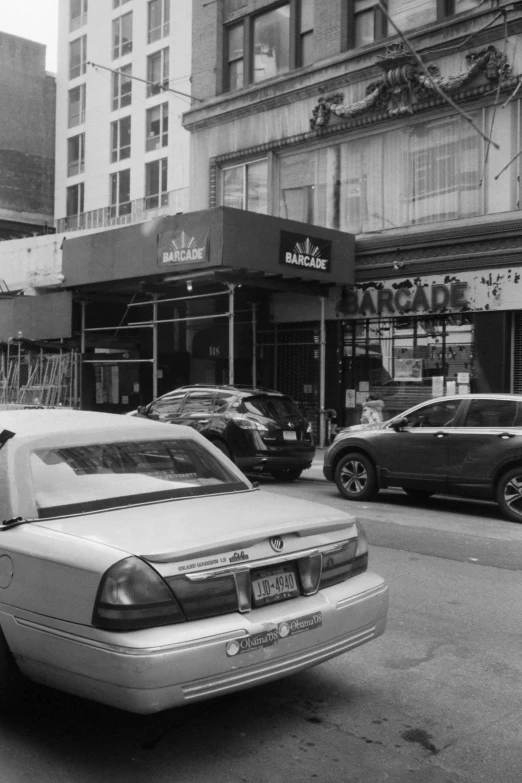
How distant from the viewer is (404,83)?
18875mm

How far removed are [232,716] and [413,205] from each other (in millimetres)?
16516

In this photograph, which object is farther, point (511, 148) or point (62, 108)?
point (62, 108)

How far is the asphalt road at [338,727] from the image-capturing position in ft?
12.0

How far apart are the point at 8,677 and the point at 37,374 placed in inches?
880

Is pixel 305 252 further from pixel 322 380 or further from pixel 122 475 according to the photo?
pixel 122 475

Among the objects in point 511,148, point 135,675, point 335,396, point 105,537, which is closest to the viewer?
point 135,675

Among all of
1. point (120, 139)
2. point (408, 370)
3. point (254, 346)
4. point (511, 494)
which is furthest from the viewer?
point (120, 139)

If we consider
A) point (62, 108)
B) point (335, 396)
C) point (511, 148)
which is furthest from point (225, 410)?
point (62, 108)

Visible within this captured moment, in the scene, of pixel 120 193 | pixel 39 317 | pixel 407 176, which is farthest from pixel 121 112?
pixel 407 176

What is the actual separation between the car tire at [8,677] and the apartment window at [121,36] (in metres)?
48.6

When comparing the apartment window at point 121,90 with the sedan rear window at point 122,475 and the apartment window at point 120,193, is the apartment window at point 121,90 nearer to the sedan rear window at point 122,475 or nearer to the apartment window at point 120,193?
the apartment window at point 120,193

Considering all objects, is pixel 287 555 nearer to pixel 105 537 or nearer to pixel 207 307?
pixel 105 537

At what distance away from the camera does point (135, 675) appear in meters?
3.44

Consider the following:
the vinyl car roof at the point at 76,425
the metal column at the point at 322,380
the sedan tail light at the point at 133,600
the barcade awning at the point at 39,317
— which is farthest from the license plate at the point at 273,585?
the barcade awning at the point at 39,317
